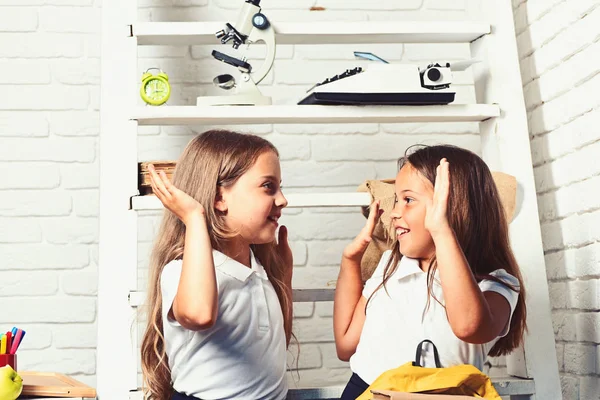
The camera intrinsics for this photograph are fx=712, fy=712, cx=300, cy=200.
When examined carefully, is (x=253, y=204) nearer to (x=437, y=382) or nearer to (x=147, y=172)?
(x=147, y=172)

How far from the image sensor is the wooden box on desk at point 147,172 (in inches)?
67.7

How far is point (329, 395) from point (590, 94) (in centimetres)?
93

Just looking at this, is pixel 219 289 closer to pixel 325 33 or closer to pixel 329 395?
pixel 329 395

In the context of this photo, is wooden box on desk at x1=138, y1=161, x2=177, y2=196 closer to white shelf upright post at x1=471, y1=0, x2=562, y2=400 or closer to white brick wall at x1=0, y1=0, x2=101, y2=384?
white brick wall at x1=0, y1=0, x2=101, y2=384

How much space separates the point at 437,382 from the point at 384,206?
0.61 meters

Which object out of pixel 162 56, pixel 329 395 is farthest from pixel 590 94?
pixel 162 56

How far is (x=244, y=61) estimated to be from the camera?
177cm

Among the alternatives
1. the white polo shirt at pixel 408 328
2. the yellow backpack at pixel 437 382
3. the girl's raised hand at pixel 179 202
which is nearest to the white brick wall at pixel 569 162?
the white polo shirt at pixel 408 328

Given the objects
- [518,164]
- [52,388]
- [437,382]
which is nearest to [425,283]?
[437,382]

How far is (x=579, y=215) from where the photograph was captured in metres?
1.75

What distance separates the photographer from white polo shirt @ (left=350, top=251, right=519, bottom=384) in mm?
1450

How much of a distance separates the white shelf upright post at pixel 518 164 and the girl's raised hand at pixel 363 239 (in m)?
0.37

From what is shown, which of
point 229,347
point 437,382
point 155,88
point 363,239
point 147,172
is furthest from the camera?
point 155,88

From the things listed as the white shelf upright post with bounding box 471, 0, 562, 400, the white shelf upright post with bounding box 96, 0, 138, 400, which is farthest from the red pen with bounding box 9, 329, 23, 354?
the white shelf upright post with bounding box 471, 0, 562, 400
